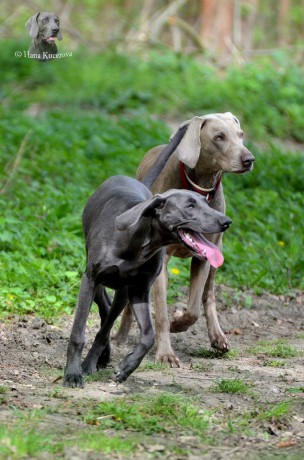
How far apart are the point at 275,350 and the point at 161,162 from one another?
1.83 m

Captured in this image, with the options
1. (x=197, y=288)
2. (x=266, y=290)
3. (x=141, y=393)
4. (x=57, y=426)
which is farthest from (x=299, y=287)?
(x=57, y=426)

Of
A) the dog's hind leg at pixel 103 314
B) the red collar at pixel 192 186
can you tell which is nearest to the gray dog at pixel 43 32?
the red collar at pixel 192 186

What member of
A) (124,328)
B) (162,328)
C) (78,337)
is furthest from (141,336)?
(124,328)

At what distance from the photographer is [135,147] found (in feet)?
47.0

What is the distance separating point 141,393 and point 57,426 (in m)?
1.12

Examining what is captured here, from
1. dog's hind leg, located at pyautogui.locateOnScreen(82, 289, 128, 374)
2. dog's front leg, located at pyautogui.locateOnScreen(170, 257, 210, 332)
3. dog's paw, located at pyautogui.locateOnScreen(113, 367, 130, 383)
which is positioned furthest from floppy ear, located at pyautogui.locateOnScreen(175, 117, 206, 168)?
dog's paw, located at pyautogui.locateOnScreen(113, 367, 130, 383)

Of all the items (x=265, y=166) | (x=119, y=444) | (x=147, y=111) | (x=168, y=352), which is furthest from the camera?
(x=147, y=111)

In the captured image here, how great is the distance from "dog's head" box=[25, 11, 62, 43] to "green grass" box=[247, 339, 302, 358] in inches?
136

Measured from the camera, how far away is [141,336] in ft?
20.4

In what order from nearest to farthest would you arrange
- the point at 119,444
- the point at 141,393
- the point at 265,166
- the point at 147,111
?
1. the point at 119,444
2. the point at 141,393
3. the point at 265,166
4. the point at 147,111

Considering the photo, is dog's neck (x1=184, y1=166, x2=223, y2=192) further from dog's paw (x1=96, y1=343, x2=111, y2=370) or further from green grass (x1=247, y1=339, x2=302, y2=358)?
dog's paw (x1=96, y1=343, x2=111, y2=370)

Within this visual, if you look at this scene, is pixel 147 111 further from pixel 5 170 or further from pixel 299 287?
pixel 299 287

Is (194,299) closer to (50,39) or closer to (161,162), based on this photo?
(161,162)

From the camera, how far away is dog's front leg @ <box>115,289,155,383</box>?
614 cm
